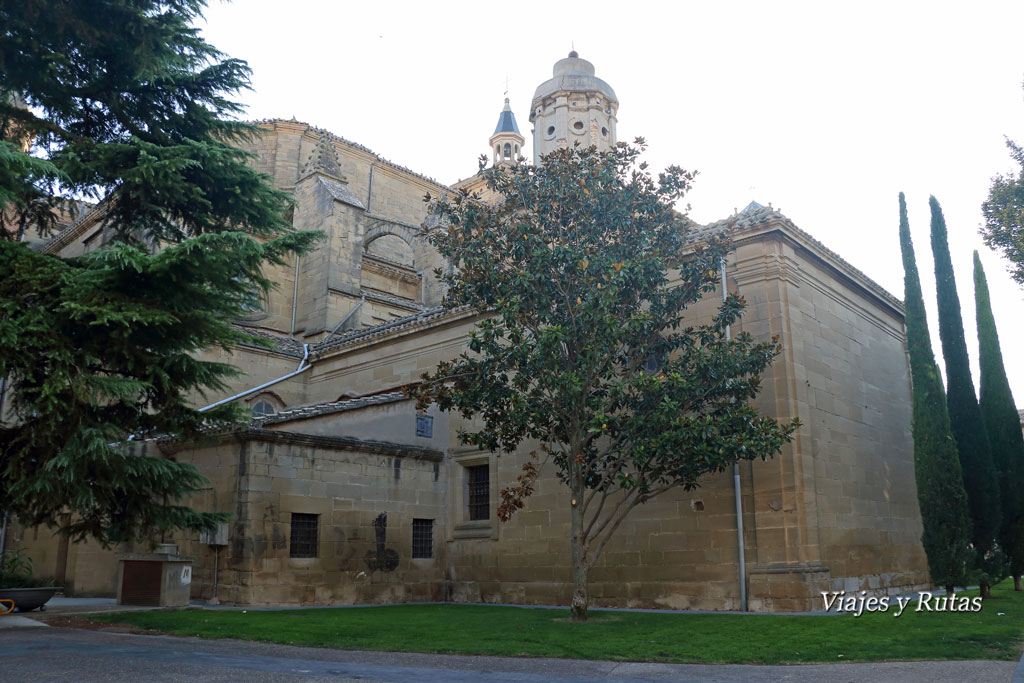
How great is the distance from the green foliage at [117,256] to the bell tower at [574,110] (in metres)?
17.4

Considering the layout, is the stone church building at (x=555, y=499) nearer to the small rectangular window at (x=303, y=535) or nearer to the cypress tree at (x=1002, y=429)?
the small rectangular window at (x=303, y=535)

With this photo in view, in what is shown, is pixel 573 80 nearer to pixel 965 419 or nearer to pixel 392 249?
pixel 392 249

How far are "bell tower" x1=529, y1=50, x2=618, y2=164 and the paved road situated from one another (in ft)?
70.5

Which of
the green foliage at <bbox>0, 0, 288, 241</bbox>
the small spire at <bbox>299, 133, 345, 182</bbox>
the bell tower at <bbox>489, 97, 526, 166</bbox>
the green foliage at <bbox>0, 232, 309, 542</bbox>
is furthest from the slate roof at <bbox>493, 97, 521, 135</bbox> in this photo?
the green foliage at <bbox>0, 232, 309, 542</bbox>

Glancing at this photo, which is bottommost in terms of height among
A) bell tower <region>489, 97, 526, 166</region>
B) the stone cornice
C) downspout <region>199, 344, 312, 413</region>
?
the stone cornice

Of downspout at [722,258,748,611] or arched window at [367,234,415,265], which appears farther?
arched window at [367,234,415,265]

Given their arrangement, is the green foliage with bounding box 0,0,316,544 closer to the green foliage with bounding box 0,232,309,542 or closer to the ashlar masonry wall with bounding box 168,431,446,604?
the green foliage with bounding box 0,232,309,542

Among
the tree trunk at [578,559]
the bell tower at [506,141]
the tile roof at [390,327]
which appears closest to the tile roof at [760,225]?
the tree trunk at [578,559]

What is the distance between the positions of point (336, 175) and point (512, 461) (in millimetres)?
12510

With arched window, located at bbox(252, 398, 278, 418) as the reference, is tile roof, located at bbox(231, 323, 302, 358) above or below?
above

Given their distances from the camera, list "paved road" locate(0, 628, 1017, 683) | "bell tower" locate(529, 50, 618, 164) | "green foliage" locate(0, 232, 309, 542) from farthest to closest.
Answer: "bell tower" locate(529, 50, 618, 164), "green foliage" locate(0, 232, 309, 542), "paved road" locate(0, 628, 1017, 683)

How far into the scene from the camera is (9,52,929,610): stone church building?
521 inches

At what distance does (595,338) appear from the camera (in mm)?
11664

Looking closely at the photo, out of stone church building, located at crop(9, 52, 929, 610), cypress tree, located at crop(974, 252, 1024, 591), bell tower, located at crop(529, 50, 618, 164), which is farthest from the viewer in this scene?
bell tower, located at crop(529, 50, 618, 164)
